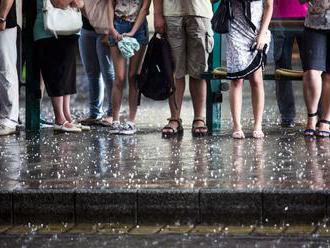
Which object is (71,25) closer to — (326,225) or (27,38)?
(27,38)

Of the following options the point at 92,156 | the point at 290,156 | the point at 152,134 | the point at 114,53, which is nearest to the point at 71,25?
the point at 114,53

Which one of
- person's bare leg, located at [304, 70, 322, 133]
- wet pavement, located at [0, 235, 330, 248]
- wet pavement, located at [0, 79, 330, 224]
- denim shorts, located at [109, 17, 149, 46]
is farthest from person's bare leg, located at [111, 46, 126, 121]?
wet pavement, located at [0, 235, 330, 248]

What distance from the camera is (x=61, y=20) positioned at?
37.4 ft

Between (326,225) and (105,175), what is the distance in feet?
6.14

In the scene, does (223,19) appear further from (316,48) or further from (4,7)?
(4,7)

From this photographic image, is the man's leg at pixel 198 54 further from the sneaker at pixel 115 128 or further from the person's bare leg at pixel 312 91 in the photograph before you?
the person's bare leg at pixel 312 91

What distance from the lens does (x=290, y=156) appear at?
380 inches

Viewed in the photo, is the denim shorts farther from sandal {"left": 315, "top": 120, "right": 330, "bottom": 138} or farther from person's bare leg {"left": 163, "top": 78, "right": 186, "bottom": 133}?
sandal {"left": 315, "top": 120, "right": 330, "bottom": 138}

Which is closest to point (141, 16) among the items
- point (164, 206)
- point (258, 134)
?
point (258, 134)

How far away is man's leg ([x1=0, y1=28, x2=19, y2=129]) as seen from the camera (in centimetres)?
1151

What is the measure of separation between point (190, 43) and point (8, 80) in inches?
73.7

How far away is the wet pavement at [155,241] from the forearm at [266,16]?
4127 millimetres

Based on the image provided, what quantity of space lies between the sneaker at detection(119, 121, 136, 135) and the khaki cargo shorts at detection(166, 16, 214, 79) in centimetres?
68

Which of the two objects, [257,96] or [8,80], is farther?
[8,80]
